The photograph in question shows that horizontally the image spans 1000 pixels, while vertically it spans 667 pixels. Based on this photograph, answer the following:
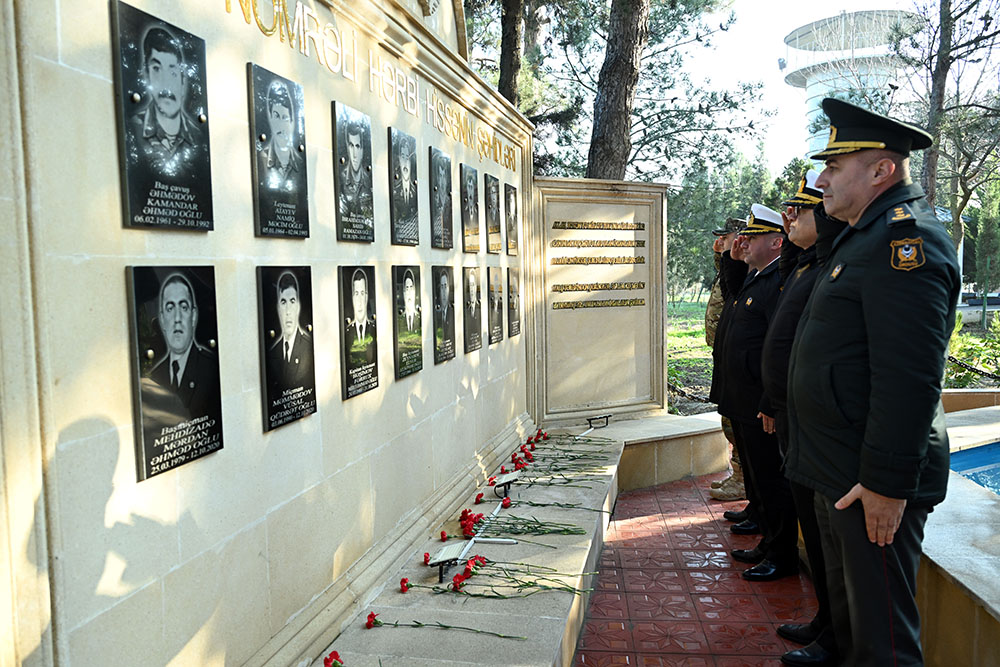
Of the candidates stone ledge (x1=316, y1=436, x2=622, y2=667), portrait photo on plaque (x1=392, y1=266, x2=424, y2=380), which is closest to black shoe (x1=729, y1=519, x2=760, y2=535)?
stone ledge (x1=316, y1=436, x2=622, y2=667)

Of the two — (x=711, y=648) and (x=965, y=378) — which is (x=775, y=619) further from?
(x=965, y=378)

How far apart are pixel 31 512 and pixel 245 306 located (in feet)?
3.28

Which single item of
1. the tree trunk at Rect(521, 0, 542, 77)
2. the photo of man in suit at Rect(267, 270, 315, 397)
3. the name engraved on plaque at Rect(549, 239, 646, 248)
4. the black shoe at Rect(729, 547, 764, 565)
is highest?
the tree trunk at Rect(521, 0, 542, 77)

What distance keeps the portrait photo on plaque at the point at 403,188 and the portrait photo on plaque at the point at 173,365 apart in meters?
1.58

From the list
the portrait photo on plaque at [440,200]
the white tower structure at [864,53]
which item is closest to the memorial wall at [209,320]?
the portrait photo on plaque at [440,200]

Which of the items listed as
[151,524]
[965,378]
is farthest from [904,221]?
[965,378]

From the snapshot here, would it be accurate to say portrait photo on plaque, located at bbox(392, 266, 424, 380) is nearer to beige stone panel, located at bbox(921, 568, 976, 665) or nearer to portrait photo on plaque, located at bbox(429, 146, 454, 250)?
portrait photo on plaque, located at bbox(429, 146, 454, 250)

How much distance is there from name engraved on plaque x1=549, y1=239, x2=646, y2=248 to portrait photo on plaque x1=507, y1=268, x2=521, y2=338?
904mm

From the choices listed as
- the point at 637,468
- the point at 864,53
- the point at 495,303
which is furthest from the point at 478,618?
the point at 864,53

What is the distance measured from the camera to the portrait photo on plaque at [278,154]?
8.70ft

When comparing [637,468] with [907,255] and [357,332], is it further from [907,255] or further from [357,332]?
[907,255]

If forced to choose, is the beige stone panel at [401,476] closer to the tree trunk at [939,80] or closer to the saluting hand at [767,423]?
the saluting hand at [767,423]

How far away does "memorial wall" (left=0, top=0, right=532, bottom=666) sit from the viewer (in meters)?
1.79

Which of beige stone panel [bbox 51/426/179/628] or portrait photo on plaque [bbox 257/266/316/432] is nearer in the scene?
beige stone panel [bbox 51/426/179/628]
